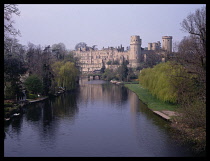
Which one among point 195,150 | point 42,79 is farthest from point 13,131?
point 42,79

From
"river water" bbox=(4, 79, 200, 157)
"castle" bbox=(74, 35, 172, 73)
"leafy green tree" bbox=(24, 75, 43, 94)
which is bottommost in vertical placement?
"river water" bbox=(4, 79, 200, 157)

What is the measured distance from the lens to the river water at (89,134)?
403 inches

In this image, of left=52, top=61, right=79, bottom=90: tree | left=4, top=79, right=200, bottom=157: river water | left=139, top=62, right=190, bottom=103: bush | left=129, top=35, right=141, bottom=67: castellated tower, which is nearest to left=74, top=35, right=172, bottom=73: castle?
left=129, top=35, right=141, bottom=67: castellated tower

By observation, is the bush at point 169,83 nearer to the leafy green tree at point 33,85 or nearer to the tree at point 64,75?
the leafy green tree at point 33,85

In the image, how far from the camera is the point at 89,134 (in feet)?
41.8

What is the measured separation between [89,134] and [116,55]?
67.0 meters

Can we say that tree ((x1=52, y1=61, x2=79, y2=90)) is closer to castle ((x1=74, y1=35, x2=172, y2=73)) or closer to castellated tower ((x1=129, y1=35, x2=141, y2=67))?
castle ((x1=74, y1=35, x2=172, y2=73))

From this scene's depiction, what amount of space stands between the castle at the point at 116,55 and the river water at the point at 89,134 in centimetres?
5072

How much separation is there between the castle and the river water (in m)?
50.7

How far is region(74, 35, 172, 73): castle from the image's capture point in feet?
228

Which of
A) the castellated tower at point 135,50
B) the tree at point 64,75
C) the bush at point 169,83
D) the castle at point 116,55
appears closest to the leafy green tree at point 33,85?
the tree at point 64,75

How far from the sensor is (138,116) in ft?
55.0
